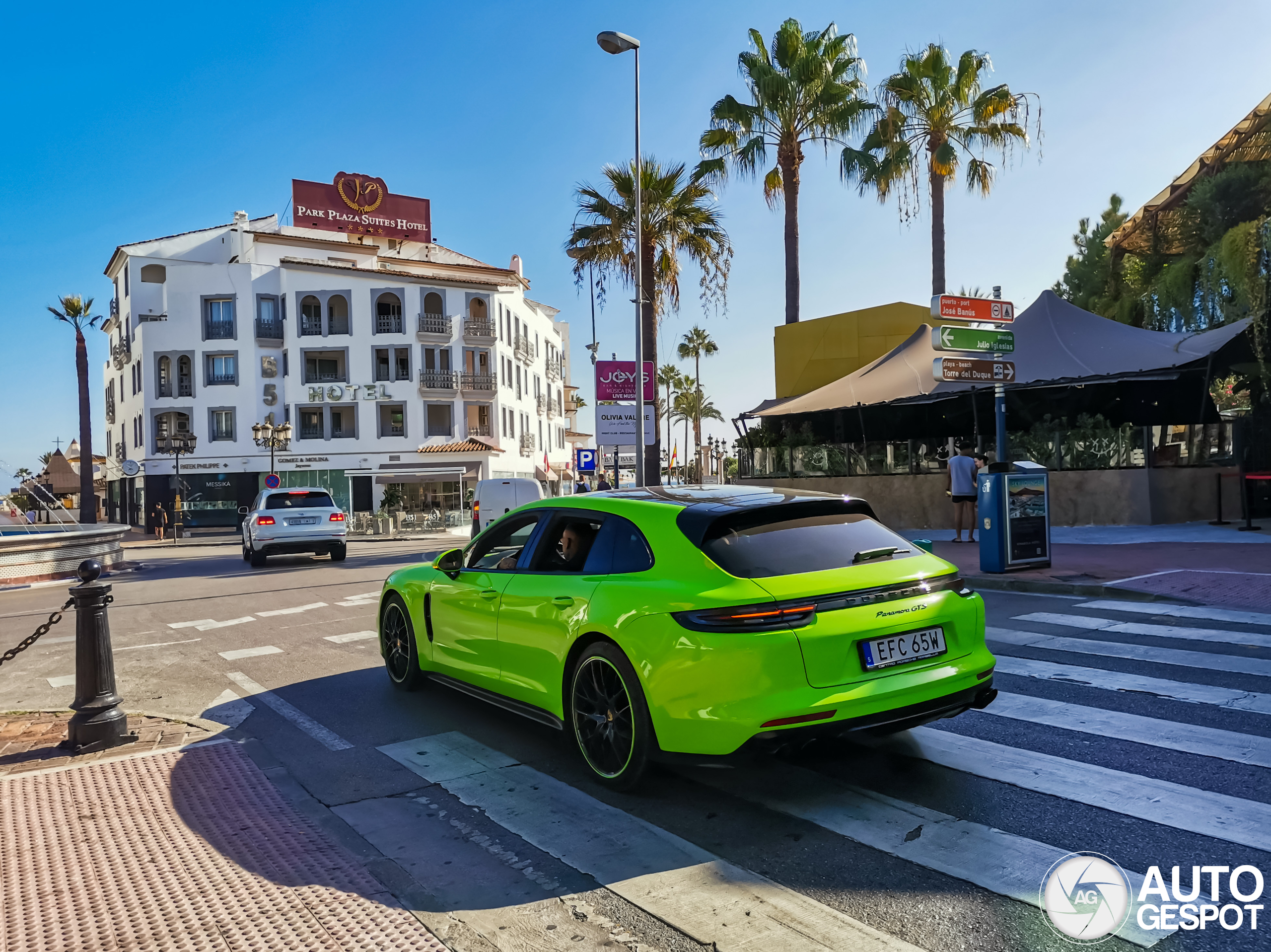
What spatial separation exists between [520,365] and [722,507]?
53424mm

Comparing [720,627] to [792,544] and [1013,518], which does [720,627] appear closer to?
[792,544]

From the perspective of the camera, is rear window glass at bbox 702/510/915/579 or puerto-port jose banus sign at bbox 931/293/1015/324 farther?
puerto-port jose banus sign at bbox 931/293/1015/324

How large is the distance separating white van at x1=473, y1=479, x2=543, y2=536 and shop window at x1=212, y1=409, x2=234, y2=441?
108 feet

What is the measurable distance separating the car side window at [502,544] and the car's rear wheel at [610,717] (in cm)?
110

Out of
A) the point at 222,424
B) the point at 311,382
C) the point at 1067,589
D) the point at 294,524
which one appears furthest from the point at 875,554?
the point at 222,424

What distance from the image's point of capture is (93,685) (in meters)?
5.55

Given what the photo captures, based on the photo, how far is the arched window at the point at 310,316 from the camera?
49094mm

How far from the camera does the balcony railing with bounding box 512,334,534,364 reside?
55781mm

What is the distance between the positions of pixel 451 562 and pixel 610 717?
2139 mm

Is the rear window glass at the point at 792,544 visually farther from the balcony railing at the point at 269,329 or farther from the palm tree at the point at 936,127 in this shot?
the balcony railing at the point at 269,329

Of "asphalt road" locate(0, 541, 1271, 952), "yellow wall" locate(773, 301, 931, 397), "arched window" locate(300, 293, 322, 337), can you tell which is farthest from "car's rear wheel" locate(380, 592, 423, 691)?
"arched window" locate(300, 293, 322, 337)

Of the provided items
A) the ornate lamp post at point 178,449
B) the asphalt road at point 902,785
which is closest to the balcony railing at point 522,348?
the ornate lamp post at point 178,449

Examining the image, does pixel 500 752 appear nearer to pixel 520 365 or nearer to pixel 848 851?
pixel 848 851

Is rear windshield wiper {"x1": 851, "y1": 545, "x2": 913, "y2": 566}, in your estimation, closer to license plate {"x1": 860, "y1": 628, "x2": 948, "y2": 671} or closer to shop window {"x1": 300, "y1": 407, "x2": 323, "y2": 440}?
license plate {"x1": 860, "y1": 628, "x2": 948, "y2": 671}
